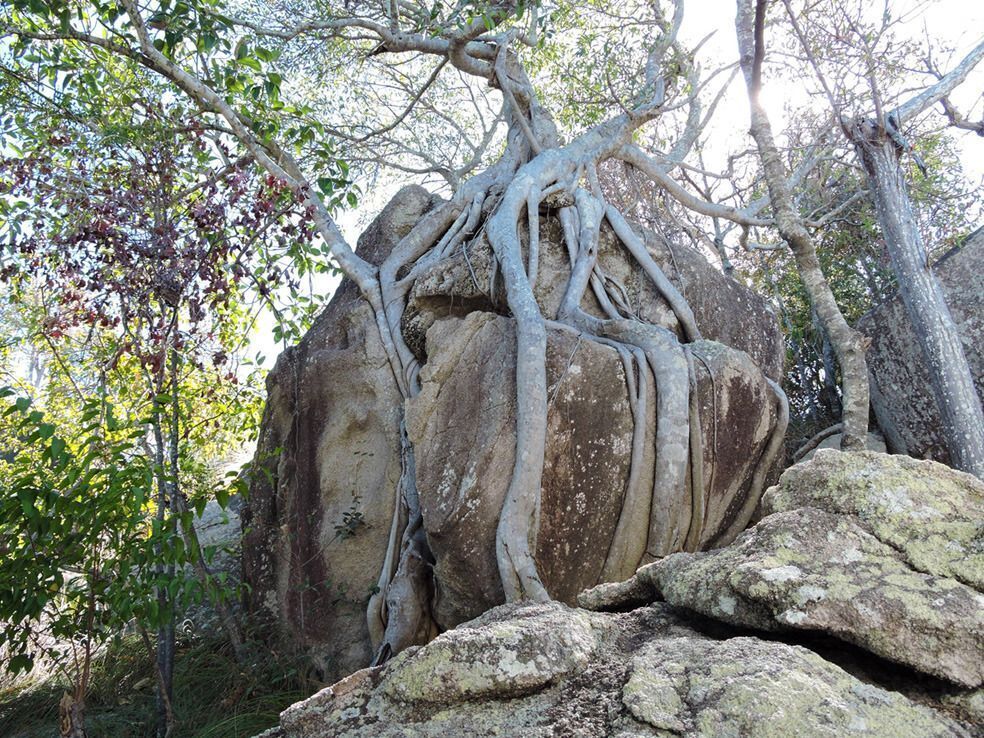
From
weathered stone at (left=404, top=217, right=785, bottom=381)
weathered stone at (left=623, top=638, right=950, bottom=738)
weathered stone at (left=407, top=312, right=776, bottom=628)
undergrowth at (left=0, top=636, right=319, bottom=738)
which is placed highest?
weathered stone at (left=404, top=217, right=785, bottom=381)

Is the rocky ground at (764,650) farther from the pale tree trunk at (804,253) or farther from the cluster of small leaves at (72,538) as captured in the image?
the pale tree trunk at (804,253)

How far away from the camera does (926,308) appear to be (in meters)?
5.29

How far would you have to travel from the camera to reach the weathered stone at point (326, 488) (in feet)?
15.7

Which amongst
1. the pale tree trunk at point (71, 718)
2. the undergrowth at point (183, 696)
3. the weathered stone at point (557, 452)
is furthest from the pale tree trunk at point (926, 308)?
the pale tree trunk at point (71, 718)

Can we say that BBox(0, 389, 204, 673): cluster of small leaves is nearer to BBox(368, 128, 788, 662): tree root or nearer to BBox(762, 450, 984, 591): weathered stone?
BBox(368, 128, 788, 662): tree root

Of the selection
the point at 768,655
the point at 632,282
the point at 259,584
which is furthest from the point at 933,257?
the point at 768,655

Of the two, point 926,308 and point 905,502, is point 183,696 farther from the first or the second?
point 926,308

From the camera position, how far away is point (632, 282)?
5.39m

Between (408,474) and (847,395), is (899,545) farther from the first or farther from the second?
(408,474)

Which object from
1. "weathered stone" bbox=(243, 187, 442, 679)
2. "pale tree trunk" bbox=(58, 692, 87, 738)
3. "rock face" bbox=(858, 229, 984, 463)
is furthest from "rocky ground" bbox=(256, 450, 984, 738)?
"rock face" bbox=(858, 229, 984, 463)

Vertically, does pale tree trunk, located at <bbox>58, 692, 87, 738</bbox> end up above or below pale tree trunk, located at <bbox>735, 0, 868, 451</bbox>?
below

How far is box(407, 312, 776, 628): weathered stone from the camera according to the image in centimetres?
364

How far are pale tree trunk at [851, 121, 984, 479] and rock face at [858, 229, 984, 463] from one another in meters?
1.43

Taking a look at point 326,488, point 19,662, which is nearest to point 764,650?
point 19,662
